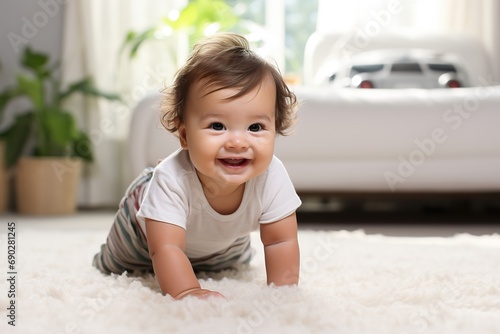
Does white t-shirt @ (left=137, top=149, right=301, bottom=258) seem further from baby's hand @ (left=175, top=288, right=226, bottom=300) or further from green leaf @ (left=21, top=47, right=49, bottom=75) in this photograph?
green leaf @ (left=21, top=47, right=49, bottom=75)

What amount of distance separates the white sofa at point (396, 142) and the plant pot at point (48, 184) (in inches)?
37.4

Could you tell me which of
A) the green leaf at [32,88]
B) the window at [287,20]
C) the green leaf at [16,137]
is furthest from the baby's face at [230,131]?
the window at [287,20]

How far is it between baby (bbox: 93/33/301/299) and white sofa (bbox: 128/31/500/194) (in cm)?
114

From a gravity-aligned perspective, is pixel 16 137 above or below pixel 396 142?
below

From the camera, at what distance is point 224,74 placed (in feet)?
3.23

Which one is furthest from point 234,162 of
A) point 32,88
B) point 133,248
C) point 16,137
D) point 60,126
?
point 16,137

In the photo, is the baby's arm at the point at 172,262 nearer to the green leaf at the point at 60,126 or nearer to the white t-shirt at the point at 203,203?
the white t-shirt at the point at 203,203

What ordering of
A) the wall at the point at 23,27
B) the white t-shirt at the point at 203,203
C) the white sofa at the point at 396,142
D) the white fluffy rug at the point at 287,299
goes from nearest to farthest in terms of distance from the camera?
the white fluffy rug at the point at 287,299 → the white t-shirt at the point at 203,203 → the white sofa at the point at 396,142 → the wall at the point at 23,27

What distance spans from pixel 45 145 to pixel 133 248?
2113 millimetres

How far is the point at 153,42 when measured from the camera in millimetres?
3467

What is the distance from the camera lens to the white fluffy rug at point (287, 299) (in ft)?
2.58

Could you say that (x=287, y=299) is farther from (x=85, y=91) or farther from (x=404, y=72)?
(x=85, y=91)

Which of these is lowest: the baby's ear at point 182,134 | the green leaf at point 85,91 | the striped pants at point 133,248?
the green leaf at point 85,91

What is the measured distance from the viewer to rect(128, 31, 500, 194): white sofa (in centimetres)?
225
